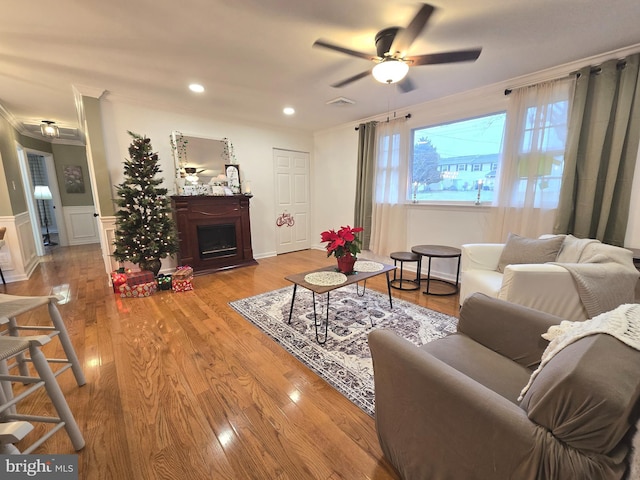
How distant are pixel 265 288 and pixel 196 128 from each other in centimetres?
266

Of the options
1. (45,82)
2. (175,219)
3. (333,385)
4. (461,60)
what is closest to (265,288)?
(175,219)

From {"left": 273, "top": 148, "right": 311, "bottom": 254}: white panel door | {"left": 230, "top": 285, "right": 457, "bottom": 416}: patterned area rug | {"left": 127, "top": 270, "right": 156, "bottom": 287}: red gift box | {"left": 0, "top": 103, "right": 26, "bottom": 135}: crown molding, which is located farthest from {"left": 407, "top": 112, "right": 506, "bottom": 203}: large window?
{"left": 0, "top": 103, "right": 26, "bottom": 135}: crown molding

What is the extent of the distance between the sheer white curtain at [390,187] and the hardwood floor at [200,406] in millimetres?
1525

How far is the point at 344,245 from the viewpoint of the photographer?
2.31 m

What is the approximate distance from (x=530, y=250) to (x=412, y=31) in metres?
2.00

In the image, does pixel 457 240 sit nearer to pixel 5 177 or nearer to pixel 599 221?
pixel 599 221

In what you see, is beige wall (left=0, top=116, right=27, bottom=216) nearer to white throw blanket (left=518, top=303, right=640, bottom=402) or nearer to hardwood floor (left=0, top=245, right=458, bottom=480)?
hardwood floor (left=0, top=245, right=458, bottom=480)

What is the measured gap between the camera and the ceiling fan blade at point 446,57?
1.88 meters

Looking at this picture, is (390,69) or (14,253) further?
(14,253)

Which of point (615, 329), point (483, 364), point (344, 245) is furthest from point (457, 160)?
point (615, 329)

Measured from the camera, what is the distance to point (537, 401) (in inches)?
28.9

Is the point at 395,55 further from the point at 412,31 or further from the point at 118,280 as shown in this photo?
the point at 118,280

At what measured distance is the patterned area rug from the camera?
182 cm

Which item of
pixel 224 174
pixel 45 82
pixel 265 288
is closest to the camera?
pixel 45 82
